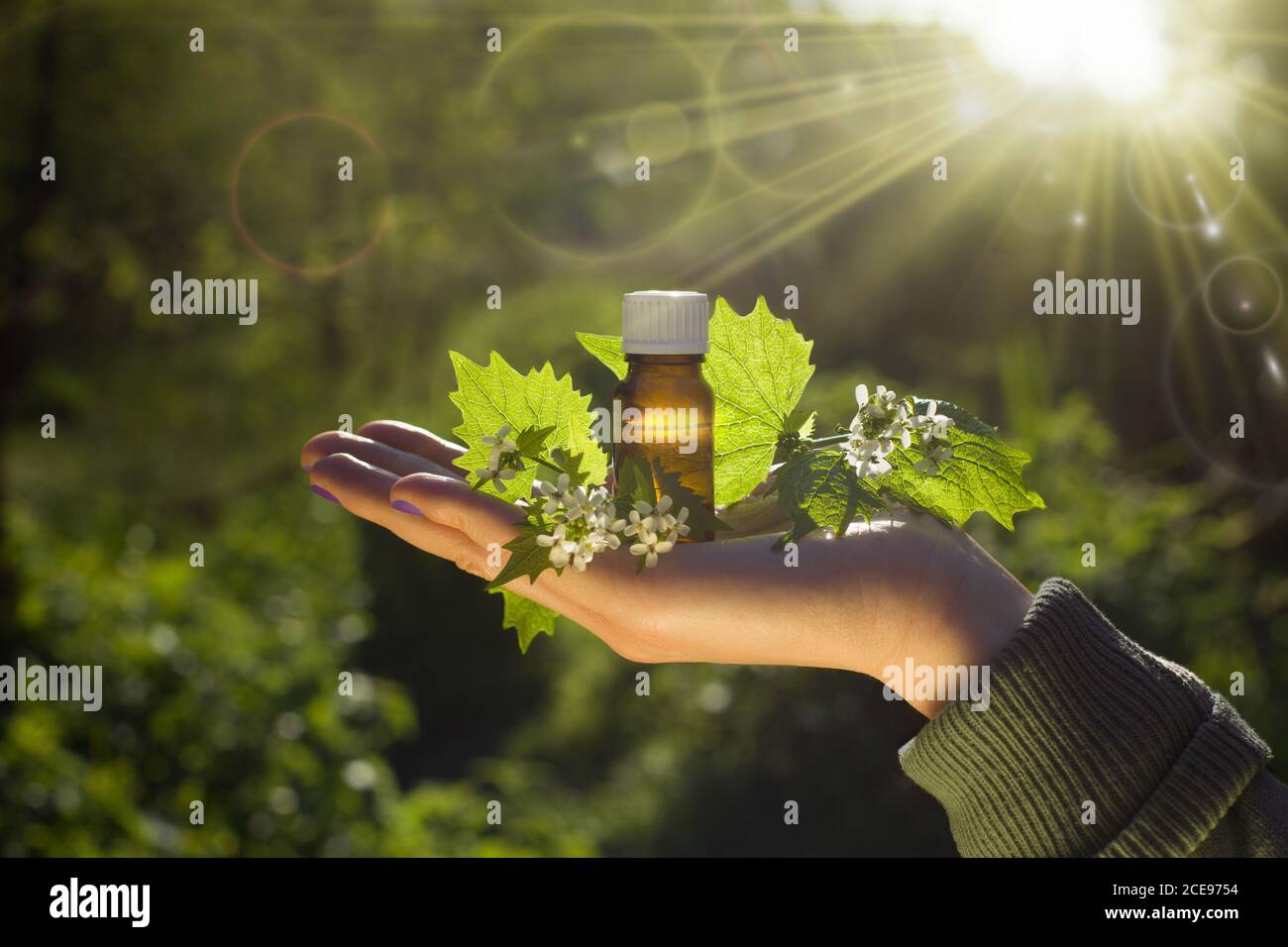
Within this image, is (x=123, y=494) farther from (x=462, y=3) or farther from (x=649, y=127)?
(x=649, y=127)

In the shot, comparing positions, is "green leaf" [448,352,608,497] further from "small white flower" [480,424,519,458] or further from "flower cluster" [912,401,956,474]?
"flower cluster" [912,401,956,474]

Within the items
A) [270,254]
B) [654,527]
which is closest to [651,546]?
[654,527]

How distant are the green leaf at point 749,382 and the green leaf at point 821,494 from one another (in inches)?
4.8

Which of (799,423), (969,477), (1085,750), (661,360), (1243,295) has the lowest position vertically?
(1085,750)

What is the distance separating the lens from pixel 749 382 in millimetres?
2162

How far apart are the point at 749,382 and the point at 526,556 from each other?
561 mm

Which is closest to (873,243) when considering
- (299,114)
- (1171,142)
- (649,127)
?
(649,127)

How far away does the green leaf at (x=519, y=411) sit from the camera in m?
2.06

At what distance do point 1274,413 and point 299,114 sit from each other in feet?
19.9

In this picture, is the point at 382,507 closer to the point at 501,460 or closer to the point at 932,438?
the point at 501,460

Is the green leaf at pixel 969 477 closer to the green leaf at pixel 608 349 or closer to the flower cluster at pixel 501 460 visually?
the green leaf at pixel 608 349

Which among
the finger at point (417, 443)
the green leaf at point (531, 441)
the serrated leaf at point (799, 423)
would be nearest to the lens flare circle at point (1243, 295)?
the serrated leaf at point (799, 423)
